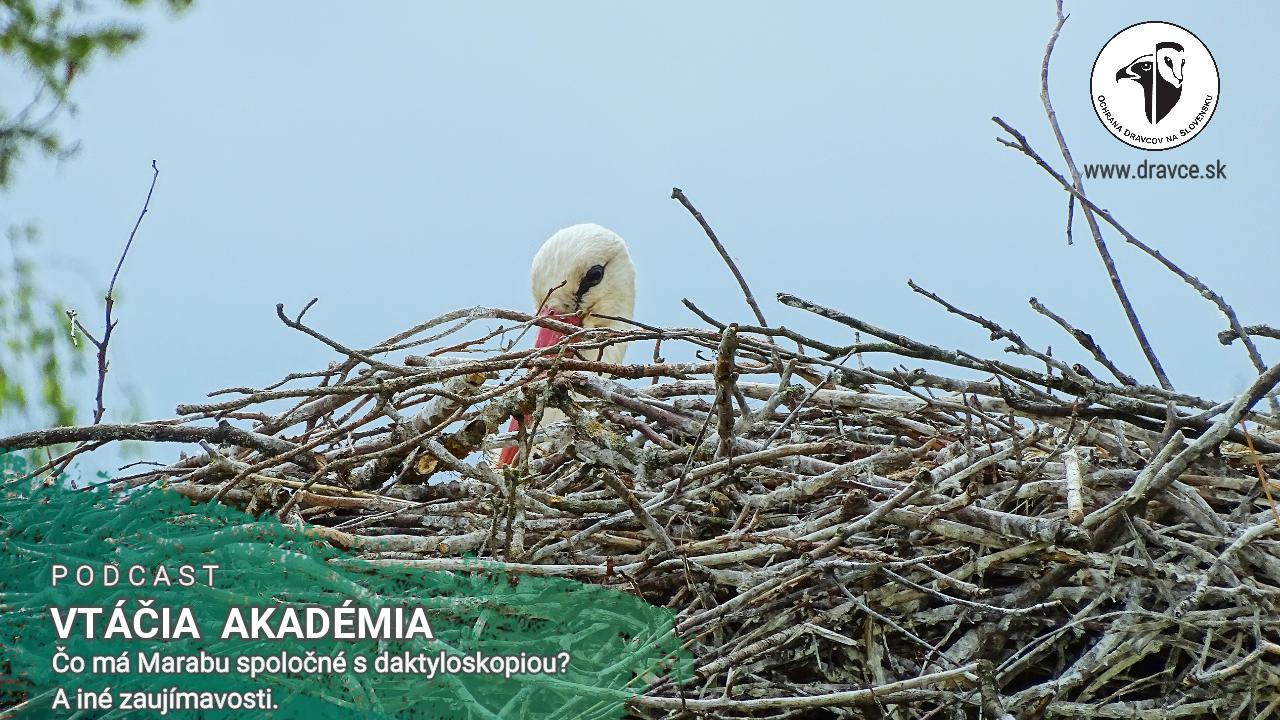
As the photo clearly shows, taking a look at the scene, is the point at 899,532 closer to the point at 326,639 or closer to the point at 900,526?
the point at 900,526

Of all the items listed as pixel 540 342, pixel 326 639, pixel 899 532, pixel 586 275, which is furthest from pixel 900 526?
pixel 586 275

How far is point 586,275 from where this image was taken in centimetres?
402

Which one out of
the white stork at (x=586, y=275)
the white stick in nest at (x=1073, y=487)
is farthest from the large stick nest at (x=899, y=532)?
the white stork at (x=586, y=275)

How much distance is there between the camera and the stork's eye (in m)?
4.03

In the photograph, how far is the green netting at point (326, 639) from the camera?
4.87ft

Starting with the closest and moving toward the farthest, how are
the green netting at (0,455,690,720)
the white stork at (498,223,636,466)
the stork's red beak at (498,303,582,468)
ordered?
the green netting at (0,455,690,720)
the stork's red beak at (498,303,582,468)
the white stork at (498,223,636,466)

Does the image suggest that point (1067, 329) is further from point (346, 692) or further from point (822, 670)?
point (346, 692)

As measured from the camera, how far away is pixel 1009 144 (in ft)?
6.21

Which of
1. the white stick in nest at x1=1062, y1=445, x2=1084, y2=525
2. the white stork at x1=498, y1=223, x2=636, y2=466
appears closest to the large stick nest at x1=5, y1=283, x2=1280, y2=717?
the white stick in nest at x1=1062, y1=445, x2=1084, y2=525

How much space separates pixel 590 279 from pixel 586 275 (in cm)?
2

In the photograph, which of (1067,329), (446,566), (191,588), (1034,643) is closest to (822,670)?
(1034,643)

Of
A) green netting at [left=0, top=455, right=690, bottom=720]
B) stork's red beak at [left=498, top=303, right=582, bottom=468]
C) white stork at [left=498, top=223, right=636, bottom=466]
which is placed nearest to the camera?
green netting at [left=0, top=455, right=690, bottom=720]

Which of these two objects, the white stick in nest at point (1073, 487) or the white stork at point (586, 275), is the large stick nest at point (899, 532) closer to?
the white stick in nest at point (1073, 487)

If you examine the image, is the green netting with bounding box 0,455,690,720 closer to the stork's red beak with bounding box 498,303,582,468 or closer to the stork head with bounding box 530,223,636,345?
the stork's red beak with bounding box 498,303,582,468
